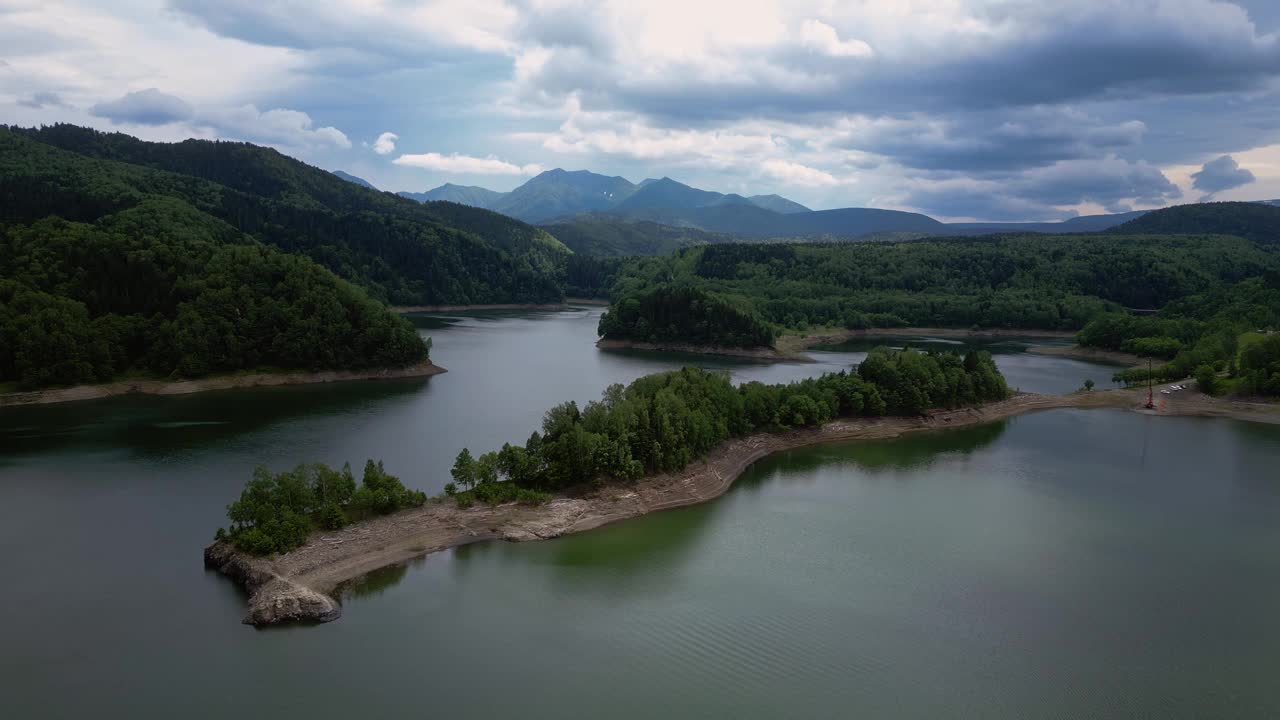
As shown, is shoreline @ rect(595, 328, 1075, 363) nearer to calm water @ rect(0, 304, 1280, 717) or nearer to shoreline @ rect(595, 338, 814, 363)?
shoreline @ rect(595, 338, 814, 363)

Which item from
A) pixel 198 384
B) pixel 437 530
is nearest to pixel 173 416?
pixel 198 384

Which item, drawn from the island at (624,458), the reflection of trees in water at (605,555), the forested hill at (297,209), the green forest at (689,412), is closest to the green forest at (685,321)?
the green forest at (689,412)

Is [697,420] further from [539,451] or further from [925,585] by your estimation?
[925,585]

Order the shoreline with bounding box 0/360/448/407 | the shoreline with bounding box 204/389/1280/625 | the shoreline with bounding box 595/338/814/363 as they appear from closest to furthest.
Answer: the shoreline with bounding box 204/389/1280/625 → the shoreline with bounding box 0/360/448/407 → the shoreline with bounding box 595/338/814/363

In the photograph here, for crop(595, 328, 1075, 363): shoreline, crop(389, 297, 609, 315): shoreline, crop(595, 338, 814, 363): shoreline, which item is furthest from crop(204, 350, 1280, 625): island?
crop(389, 297, 609, 315): shoreline

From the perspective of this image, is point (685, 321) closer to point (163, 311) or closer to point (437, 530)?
point (163, 311)
